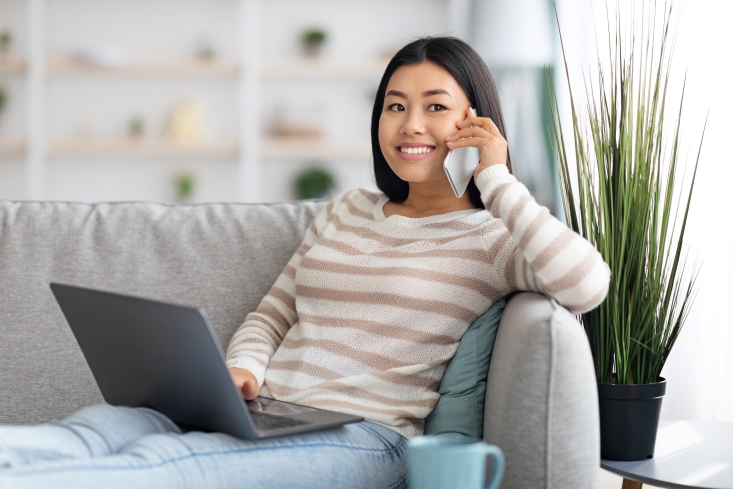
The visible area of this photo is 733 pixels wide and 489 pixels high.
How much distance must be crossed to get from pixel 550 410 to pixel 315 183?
3.43 m

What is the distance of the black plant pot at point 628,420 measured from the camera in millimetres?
1307

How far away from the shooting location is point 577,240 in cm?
121

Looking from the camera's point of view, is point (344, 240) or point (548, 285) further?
point (344, 240)

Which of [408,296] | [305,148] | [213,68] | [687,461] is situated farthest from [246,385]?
[213,68]

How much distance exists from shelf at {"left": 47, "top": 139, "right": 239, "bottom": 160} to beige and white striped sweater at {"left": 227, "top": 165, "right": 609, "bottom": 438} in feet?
9.53

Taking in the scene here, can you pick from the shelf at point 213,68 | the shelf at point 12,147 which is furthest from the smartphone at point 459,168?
the shelf at point 12,147

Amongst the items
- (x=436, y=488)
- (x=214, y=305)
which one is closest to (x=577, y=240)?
(x=436, y=488)

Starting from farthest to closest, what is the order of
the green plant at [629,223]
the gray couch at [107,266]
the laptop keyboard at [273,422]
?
1. the gray couch at [107,266]
2. the green plant at [629,223]
3. the laptop keyboard at [273,422]

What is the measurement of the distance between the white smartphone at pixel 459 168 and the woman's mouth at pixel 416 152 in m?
0.05

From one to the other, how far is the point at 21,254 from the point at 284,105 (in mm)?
2926

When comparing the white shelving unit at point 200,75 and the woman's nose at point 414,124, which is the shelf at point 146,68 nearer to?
the white shelving unit at point 200,75

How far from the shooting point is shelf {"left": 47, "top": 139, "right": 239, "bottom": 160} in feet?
14.1

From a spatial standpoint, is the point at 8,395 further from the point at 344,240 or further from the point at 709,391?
the point at 709,391

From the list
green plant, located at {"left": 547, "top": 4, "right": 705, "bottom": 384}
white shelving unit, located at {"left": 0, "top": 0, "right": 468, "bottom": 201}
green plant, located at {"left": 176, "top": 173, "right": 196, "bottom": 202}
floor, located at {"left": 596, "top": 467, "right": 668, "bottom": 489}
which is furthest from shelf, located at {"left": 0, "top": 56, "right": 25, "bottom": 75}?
green plant, located at {"left": 547, "top": 4, "right": 705, "bottom": 384}
